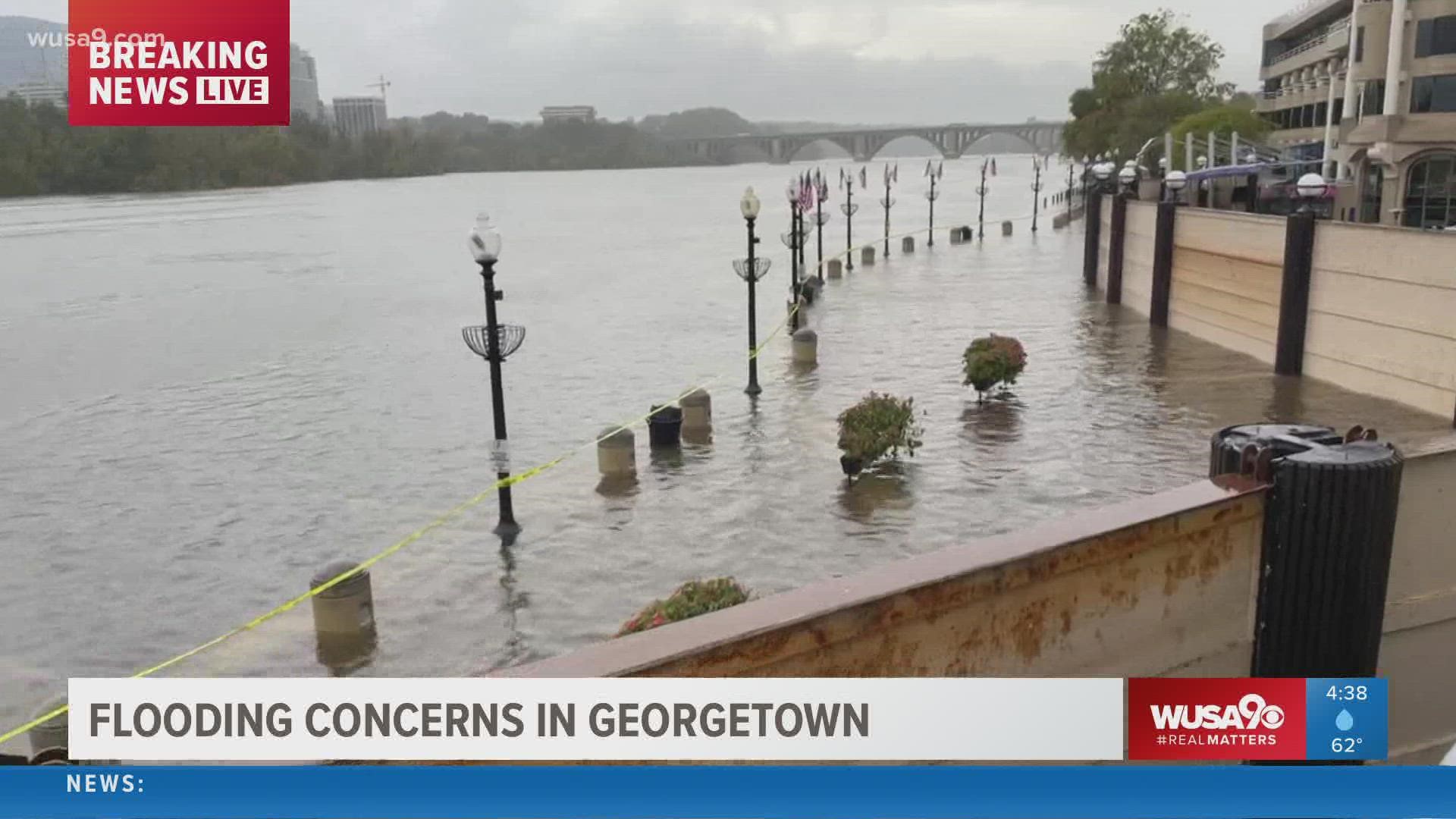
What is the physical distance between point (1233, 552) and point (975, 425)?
11055 millimetres

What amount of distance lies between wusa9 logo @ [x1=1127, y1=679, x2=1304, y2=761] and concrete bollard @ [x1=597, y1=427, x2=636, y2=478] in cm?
1092

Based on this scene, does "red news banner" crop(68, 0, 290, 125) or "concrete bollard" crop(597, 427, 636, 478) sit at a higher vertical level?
"red news banner" crop(68, 0, 290, 125)

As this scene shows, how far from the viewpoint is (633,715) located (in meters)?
4.49

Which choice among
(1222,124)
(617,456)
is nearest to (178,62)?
(617,456)

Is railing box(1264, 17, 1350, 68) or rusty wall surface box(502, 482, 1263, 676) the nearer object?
rusty wall surface box(502, 482, 1263, 676)

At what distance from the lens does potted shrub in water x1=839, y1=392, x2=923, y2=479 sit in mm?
14289

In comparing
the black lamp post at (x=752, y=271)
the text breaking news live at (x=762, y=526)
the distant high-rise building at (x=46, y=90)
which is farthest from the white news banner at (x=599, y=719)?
the black lamp post at (x=752, y=271)

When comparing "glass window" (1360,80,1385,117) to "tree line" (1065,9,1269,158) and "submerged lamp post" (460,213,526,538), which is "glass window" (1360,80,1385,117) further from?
"submerged lamp post" (460,213,526,538)

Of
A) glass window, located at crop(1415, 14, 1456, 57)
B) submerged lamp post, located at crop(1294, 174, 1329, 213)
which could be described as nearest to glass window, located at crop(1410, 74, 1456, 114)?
glass window, located at crop(1415, 14, 1456, 57)

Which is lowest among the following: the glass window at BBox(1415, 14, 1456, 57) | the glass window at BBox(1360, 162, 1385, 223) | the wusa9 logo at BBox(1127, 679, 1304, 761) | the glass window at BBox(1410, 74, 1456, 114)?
the wusa9 logo at BBox(1127, 679, 1304, 761)

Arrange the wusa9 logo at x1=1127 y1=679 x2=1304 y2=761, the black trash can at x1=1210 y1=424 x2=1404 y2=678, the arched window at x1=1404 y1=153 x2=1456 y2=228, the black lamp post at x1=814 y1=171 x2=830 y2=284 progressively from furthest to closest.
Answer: the black lamp post at x1=814 y1=171 x2=830 y2=284 → the arched window at x1=1404 y1=153 x2=1456 y2=228 → the black trash can at x1=1210 y1=424 x2=1404 y2=678 → the wusa9 logo at x1=1127 y1=679 x2=1304 y2=761

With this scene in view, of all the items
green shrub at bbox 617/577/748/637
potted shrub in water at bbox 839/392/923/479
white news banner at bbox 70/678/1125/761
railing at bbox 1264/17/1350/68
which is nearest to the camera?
white news banner at bbox 70/678/1125/761

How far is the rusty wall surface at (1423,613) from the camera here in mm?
7016

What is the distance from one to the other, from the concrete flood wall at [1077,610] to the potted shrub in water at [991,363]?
11.3m
